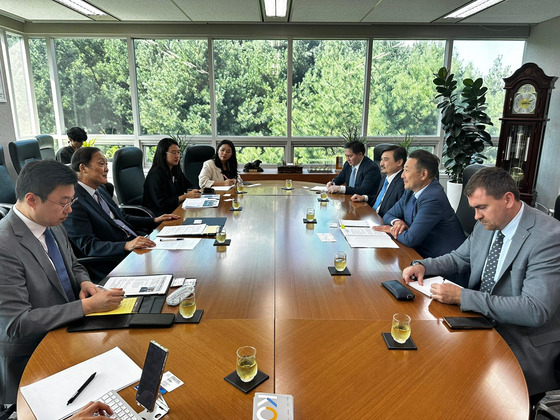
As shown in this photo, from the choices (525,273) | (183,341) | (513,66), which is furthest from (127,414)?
(513,66)

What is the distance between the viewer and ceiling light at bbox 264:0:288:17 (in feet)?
14.8

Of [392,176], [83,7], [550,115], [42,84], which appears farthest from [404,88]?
[42,84]

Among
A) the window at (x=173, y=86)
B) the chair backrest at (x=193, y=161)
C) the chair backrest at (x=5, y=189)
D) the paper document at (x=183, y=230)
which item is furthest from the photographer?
the window at (x=173, y=86)

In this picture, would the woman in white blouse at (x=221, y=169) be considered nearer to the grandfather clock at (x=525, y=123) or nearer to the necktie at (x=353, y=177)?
the necktie at (x=353, y=177)

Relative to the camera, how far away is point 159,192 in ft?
12.6

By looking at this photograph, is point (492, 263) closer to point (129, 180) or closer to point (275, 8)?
point (129, 180)

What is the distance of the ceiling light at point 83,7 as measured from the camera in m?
4.53

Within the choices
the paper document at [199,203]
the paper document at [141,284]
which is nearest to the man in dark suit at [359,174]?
the paper document at [199,203]

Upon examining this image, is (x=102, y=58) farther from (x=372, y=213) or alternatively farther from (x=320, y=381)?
(x=320, y=381)

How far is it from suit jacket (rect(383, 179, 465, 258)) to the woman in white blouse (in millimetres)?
2434

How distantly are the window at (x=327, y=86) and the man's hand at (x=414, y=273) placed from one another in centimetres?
473

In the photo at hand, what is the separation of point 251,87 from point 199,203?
10.6 ft

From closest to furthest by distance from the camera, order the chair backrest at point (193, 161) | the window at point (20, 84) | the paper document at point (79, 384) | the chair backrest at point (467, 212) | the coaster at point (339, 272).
A: the paper document at point (79, 384), the coaster at point (339, 272), the chair backrest at point (467, 212), the chair backrest at point (193, 161), the window at point (20, 84)

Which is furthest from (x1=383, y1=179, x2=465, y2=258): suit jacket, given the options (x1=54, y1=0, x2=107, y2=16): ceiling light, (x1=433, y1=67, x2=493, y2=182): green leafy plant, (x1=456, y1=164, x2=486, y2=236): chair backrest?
(x1=54, y1=0, x2=107, y2=16): ceiling light
